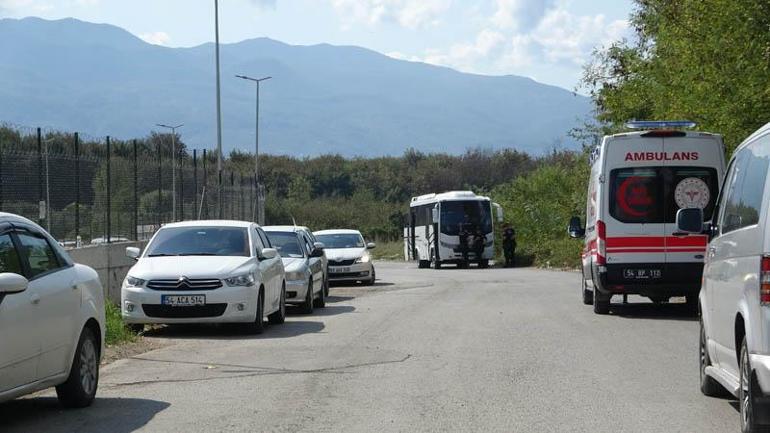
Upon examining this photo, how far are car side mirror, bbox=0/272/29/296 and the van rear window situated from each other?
12690mm

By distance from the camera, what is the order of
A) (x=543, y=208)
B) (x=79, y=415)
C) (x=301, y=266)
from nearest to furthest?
(x=79, y=415) < (x=301, y=266) < (x=543, y=208)

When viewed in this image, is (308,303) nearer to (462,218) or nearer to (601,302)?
(601,302)

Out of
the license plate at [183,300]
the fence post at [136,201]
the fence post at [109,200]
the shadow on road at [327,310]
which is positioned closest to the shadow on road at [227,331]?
the license plate at [183,300]

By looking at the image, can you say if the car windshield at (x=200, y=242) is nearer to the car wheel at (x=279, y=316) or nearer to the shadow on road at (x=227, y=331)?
the shadow on road at (x=227, y=331)

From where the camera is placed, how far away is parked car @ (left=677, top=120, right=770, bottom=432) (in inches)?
301

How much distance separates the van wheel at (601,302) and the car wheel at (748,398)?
1196 cm

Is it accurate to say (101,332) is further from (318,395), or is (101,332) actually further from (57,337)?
(318,395)

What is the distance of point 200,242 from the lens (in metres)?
18.4

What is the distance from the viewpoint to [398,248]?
7938 cm

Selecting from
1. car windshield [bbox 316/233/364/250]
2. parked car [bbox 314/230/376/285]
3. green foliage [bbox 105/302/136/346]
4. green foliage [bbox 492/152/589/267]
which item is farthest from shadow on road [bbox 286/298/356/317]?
green foliage [bbox 492/152/589/267]

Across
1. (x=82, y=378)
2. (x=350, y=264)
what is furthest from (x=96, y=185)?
(x=82, y=378)

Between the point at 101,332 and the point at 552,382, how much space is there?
13.2ft

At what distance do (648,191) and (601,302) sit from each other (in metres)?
2.05

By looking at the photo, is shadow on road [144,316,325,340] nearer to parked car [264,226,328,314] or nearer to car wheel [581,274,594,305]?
parked car [264,226,328,314]
